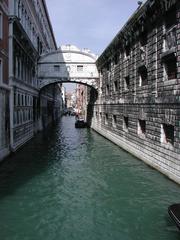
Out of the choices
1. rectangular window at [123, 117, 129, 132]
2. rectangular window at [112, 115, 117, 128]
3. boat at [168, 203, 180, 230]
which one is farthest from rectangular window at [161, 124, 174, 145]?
rectangular window at [112, 115, 117, 128]

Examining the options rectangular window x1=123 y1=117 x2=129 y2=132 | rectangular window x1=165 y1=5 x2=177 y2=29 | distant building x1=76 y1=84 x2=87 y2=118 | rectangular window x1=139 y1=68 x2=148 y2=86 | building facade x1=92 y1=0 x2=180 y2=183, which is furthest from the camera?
distant building x1=76 y1=84 x2=87 y2=118

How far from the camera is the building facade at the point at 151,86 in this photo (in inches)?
423

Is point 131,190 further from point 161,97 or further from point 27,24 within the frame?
point 27,24

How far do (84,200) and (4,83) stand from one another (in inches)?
319

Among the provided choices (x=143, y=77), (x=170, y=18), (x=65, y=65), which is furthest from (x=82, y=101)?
(x=170, y=18)

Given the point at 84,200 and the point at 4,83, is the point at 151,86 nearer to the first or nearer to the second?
the point at 84,200

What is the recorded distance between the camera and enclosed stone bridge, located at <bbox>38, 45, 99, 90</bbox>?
29.0 m

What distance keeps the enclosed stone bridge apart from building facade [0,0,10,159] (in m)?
14.2

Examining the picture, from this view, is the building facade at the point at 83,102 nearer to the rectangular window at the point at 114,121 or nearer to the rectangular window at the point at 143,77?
the rectangular window at the point at 114,121

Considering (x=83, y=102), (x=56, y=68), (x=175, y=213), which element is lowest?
(x=175, y=213)

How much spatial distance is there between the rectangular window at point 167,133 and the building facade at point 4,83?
7.39 meters

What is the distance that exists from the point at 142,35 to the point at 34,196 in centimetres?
1006

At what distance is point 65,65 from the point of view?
29.3 m

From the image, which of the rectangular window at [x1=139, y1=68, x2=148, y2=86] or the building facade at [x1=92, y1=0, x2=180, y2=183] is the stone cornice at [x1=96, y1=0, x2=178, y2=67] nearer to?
the building facade at [x1=92, y1=0, x2=180, y2=183]
